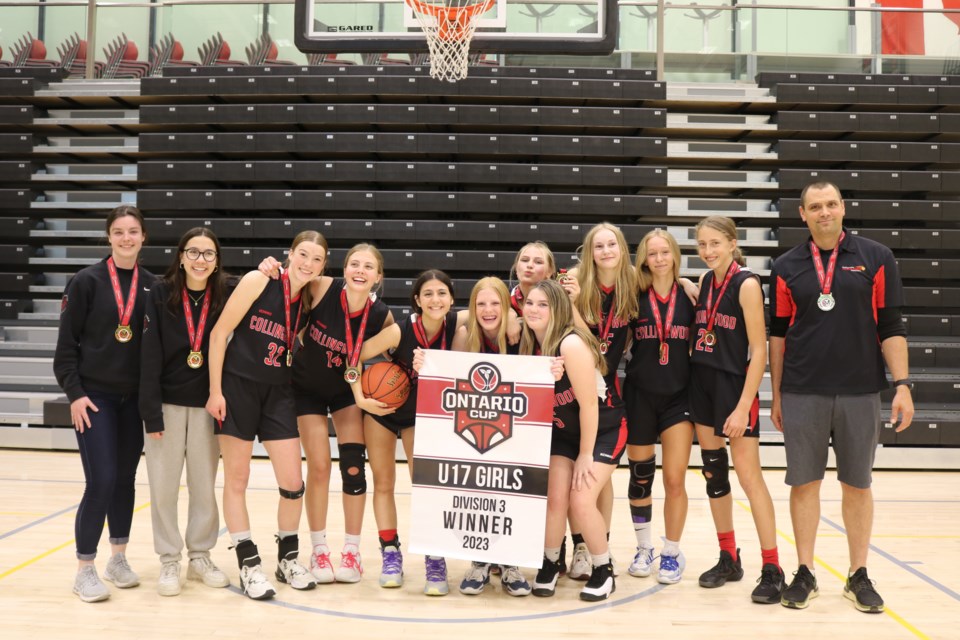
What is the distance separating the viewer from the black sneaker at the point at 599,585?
313 centimetres

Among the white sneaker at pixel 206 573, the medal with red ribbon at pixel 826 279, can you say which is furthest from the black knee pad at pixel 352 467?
the medal with red ribbon at pixel 826 279

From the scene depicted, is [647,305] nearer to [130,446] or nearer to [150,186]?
[130,446]

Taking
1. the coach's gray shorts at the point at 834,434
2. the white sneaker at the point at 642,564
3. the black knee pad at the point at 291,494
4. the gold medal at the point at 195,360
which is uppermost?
the gold medal at the point at 195,360

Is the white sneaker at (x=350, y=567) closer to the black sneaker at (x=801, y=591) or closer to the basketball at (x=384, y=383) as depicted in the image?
the basketball at (x=384, y=383)

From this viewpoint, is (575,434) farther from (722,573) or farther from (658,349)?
(722,573)

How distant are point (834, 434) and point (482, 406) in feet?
4.64

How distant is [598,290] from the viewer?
11.1 feet

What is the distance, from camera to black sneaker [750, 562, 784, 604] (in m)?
3.15

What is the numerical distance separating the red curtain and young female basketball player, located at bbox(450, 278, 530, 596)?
7749 millimetres

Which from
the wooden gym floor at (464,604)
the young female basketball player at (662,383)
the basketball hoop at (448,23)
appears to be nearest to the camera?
the wooden gym floor at (464,604)

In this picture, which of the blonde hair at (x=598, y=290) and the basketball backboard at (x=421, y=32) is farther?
the basketball backboard at (x=421, y=32)

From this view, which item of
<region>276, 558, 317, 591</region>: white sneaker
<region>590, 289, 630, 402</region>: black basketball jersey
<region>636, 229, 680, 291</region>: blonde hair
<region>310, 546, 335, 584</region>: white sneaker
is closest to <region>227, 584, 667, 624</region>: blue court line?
<region>276, 558, 317, 591</region>: white sneaker

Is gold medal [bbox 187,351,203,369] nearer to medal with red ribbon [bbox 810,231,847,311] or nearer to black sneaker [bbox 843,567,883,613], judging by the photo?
medal with red ribbon [bbox 810,231,847,311]

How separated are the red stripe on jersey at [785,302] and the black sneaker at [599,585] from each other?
49.7 inches
